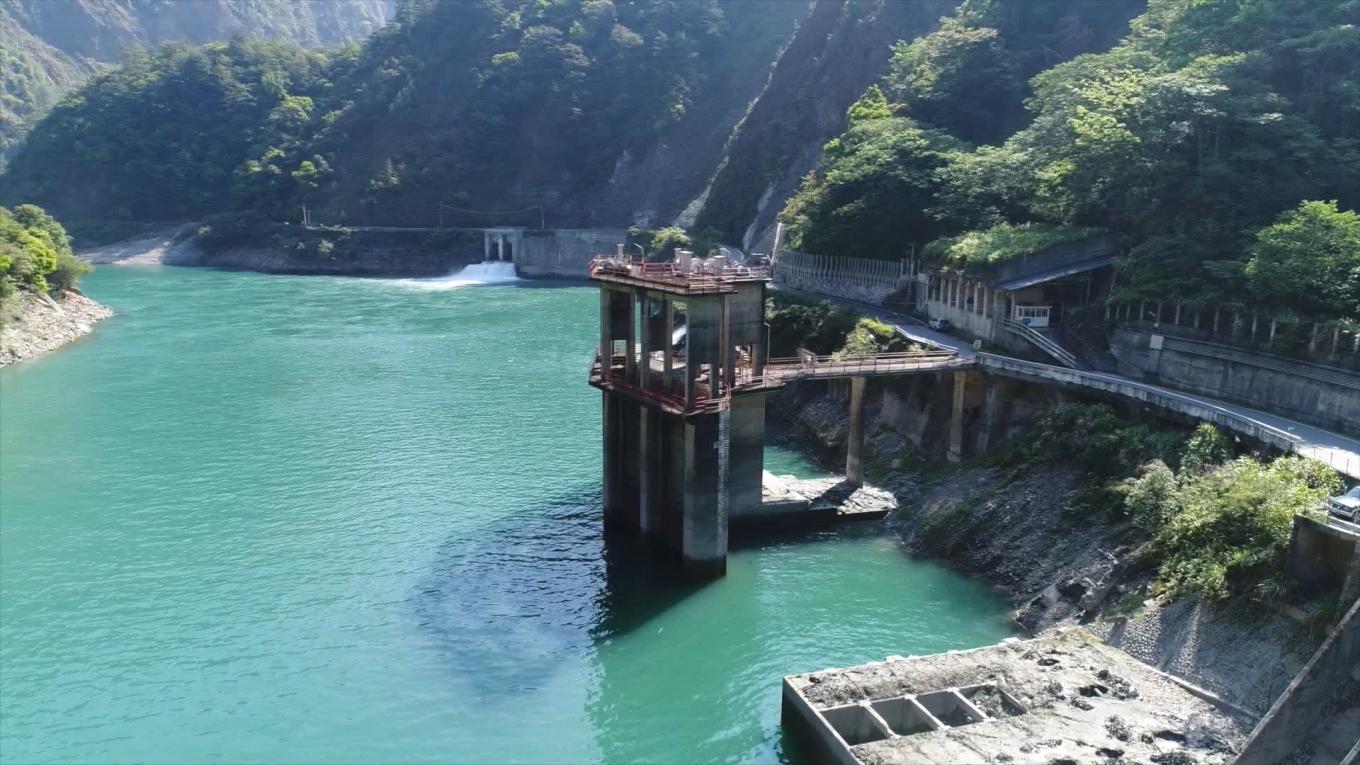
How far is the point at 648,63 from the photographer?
162250mm

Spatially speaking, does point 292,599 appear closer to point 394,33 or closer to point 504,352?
point 504,352

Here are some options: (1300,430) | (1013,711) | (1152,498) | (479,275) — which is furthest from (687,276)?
(479,275)

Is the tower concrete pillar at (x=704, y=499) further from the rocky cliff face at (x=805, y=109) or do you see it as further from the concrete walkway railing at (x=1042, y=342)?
the rocky cliff face at (x=805, y=109)

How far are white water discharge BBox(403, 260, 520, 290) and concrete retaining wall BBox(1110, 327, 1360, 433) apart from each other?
323 feet

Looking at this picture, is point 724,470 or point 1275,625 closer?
point 1275,625

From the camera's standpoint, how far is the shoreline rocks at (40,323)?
78.4 metres

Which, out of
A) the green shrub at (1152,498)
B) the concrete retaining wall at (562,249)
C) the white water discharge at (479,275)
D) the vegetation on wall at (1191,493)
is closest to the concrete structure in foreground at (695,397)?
the vegetation on wall at (1191,493)

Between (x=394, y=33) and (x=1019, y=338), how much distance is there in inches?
6249

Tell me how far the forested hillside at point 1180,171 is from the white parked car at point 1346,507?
1379 centimetres

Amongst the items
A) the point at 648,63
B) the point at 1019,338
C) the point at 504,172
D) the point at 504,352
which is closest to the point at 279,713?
the point at 1019,338

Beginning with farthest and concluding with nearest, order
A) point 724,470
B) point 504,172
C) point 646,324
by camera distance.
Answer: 1. point 504,172
2. point 646,324
3. point 724,470

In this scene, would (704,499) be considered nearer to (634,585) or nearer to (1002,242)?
(634,585)

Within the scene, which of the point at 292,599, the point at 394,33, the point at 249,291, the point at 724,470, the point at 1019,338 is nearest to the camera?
the point at 292,599

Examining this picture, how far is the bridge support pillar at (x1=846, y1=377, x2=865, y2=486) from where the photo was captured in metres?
45.9
